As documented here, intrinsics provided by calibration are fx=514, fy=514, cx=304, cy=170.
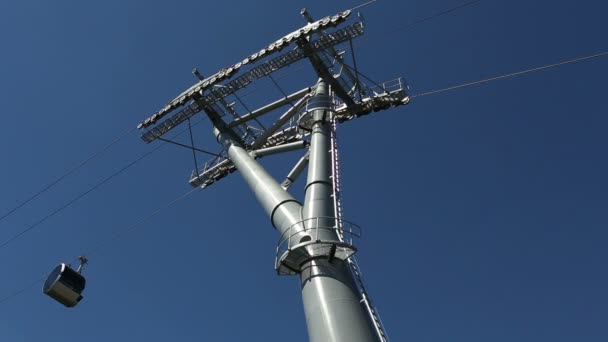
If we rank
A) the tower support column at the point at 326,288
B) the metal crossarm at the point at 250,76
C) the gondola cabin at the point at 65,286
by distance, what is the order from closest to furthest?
the tower support column at the point at 326,288 → the gondola cabin at the point at 65,286 → the metal crossarm at the point at 250,76

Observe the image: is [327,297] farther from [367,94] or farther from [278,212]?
[367,94]

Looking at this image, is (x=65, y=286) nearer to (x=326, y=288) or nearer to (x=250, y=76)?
(x=326, y=288)

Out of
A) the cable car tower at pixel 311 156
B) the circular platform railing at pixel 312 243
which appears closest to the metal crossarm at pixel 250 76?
the cable car tower at pixel 311 156

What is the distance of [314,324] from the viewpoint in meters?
9.97

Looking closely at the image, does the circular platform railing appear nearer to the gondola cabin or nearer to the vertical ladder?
the vertical ladder

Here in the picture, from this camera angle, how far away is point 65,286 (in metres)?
13.8

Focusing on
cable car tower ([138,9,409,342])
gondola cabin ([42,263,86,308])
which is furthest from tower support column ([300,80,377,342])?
gondola cabin ([42,263,86,308])

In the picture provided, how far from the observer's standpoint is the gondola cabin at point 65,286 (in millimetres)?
13695

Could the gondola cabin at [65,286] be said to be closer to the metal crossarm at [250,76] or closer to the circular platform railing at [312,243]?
the circular platform railing at [312,243]

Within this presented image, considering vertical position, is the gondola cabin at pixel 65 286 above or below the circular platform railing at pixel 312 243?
above

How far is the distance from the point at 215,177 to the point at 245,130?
11.2ft

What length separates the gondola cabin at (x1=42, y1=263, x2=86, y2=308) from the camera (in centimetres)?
1370

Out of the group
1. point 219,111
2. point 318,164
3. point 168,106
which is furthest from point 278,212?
point 168,106

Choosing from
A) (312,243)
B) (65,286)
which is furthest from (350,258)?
(65,286)
